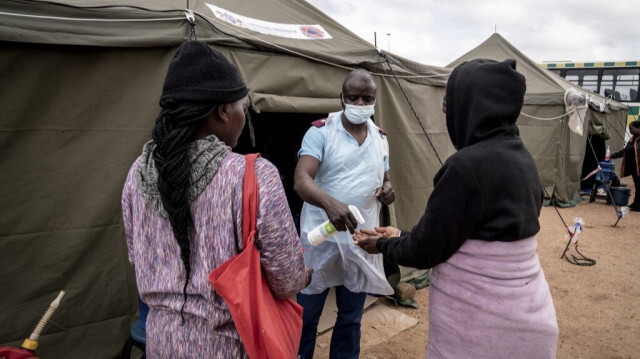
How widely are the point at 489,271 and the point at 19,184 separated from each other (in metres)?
2.27

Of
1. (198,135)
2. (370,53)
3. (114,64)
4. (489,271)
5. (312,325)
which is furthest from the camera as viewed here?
(370,53)

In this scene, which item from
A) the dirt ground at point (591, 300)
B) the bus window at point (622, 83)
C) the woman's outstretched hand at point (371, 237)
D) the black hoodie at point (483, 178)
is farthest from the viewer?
the bus window at point (622, 83)

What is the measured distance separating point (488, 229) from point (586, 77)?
50.5 feet

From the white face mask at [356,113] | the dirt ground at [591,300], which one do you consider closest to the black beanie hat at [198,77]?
the white face mask at [356,113]

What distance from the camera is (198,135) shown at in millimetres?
1184

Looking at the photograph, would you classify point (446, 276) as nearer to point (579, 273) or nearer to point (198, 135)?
point (198, 135)

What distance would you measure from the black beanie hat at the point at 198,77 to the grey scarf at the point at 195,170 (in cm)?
12

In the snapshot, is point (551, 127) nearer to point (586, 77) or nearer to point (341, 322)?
point (586, 77)

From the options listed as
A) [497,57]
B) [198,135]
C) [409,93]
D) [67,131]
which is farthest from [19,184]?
[497,57]

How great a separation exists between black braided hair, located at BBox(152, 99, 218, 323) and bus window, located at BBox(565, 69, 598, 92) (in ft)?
52.1

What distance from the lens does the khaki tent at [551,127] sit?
28.7 ft

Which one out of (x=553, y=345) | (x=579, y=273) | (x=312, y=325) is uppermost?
(x=553, y=345)

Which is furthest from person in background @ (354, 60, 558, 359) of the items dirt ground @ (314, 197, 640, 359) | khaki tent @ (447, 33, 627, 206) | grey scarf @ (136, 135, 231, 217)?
khaki tent @ (447, 33, 627, 206)

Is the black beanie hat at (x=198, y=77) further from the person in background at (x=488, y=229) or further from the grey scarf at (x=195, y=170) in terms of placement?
the person in background at (x=488, y=229)
